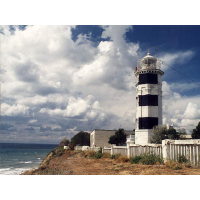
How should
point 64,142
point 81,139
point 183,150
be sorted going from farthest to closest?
point 81,139
point 64,142
point 183,150

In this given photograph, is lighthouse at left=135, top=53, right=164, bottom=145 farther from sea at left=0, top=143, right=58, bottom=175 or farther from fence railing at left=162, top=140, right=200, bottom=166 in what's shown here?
sea at left=0, top=143, right=58, bottom=175

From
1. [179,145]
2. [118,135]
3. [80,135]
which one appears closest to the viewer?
[179,145]

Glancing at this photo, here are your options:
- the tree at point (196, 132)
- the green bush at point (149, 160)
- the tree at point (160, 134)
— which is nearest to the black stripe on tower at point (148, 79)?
the tree at point (160, 134)

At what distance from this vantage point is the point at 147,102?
2550 centimetres

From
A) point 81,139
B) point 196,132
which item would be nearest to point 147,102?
point 196,132

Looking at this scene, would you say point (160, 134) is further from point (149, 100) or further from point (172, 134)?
point (149, 100)

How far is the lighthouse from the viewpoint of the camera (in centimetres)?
2536

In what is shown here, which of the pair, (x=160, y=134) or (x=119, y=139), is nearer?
(x=160, y=134)

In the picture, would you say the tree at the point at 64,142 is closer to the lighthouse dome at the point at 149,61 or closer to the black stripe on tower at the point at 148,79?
the black stripe on tower at the point at 148,79
